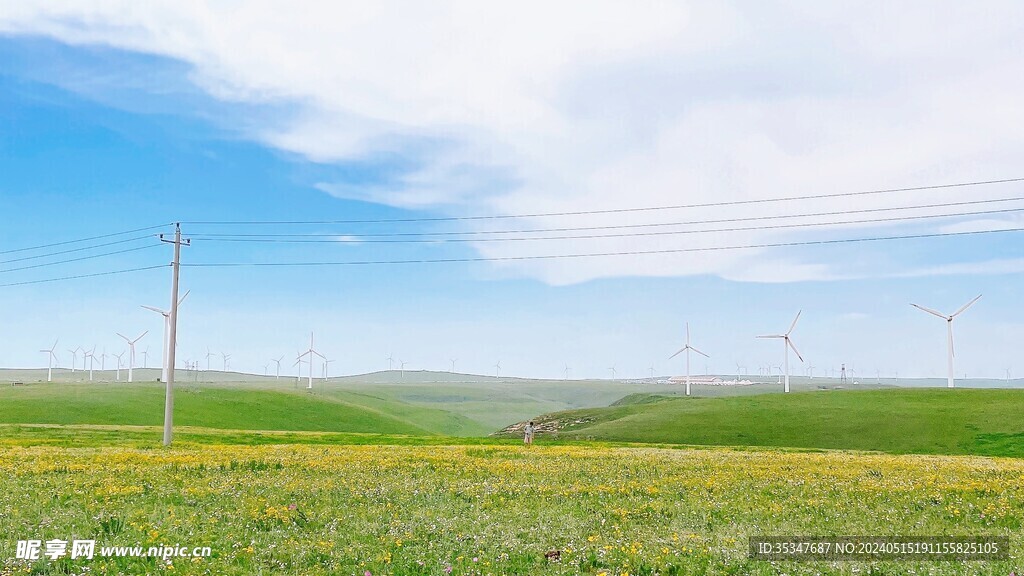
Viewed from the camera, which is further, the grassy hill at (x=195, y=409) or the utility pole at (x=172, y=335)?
the grassy hill at (x=195, y=409)

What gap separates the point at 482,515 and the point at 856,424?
87316mm

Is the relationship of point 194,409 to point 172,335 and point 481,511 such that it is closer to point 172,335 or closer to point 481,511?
point 172,335

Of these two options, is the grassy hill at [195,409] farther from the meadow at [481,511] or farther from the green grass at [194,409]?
the meadow at [481,511]

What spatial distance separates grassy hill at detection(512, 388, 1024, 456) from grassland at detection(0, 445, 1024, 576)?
59774 mm

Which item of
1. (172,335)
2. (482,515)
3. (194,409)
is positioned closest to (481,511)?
(482,515)

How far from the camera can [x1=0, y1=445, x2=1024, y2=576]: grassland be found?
13469mm

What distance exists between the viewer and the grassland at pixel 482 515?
1347cm

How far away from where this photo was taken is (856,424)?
306 feet

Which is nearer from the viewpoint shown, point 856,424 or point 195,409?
point 856,424

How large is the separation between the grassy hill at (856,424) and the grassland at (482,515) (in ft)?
196

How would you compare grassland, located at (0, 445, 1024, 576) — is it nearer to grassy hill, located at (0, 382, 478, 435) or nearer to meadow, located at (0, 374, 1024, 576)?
meadow, located at (0, 374, 1024, 576)

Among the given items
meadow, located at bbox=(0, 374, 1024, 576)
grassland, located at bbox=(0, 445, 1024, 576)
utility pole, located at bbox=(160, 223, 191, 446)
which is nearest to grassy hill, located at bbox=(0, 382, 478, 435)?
utility pole, located at bbox=(160, 223, 191, 446)

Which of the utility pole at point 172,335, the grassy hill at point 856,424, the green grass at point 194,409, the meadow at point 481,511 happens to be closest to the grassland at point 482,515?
the meadow at point 481,511

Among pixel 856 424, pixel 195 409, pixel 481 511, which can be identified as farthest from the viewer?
pixel 195 409
